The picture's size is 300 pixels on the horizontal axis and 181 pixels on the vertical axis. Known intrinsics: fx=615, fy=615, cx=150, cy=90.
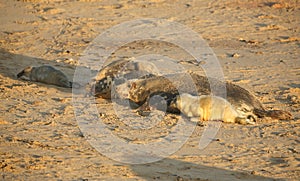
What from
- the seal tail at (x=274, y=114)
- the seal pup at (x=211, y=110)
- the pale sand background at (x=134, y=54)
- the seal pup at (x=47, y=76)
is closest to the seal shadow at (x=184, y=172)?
the pale sand background at (x=134, y=54)

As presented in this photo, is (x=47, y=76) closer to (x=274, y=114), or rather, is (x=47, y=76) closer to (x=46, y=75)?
(x=46, y=75)

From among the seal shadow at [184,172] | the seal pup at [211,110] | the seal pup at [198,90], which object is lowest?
the seal shadow at [184,172]

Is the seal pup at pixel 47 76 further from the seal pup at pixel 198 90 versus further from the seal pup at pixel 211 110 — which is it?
the seal pup at pixel 211 110

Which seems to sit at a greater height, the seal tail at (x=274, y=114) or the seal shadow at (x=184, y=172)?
the seal tail at (x=274, y=114)

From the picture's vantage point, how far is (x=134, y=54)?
34.7 ft

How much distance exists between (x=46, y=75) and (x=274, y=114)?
3.36 m

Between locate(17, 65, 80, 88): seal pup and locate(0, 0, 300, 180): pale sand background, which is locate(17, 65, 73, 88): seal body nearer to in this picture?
locate(17, 65, 80, 88): seal pup

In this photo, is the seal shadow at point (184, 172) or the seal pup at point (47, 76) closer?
the seal shadow at point (184, 172)

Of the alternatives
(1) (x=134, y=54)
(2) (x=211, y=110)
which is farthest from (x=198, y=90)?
(1) (x=134, y=54)

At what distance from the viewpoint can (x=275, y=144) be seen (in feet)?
22.0

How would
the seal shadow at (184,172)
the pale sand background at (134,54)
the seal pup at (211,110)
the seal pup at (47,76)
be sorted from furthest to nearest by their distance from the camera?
the seal pup at (47,76) → the seal pup at (211,110) → the pale sand background at (134,54) → the seal shadow at (184,172)

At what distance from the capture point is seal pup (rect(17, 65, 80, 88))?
8.74 m

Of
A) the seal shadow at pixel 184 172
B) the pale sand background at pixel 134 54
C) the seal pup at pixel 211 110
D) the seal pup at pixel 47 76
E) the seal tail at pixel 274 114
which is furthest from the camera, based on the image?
the seal pup at pixel 47 76

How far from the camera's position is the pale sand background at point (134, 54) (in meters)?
5.86
